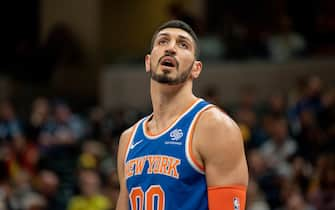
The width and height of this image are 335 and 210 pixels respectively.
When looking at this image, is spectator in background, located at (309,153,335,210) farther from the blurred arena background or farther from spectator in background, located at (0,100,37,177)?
spectator in background, located at (0,100,37,177)

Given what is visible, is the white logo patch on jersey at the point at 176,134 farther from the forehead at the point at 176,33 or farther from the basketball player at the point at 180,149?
the forehead at the point at 176,33

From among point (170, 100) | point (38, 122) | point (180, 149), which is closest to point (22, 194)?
point (38, 122)

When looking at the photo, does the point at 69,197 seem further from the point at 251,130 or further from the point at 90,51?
the point at 90,51

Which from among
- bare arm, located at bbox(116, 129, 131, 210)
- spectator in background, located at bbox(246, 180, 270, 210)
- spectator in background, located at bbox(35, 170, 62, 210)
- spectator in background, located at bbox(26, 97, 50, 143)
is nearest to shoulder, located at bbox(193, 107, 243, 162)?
bare arm, located at bbox(116, 129, 131, 210)

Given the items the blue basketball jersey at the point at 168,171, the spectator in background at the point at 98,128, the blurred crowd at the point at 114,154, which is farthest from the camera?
the spectator in background at the point at 98,128

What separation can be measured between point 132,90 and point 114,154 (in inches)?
167

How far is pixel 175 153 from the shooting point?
525 centimetres

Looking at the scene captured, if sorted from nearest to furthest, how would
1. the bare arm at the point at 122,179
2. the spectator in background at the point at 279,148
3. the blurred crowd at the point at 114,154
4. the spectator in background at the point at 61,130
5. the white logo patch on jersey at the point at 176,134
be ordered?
the white logo patch on jersey at the point at 176,134
the bare arm at the point at 122,179
the blurred crowd at the point at 114,154
the spectator in background at the point at 279,148
the spectator in background at the point at 61,130

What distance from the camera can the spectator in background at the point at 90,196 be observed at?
11281 mm

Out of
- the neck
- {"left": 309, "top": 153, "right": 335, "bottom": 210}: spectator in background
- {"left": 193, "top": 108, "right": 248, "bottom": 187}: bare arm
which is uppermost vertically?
the neck

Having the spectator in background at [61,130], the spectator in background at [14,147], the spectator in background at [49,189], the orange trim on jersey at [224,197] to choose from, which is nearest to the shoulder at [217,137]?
the orange trim on jersey at [224,197]

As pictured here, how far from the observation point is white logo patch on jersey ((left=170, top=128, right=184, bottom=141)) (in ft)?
17.4

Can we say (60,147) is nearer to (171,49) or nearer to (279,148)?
(279,148)

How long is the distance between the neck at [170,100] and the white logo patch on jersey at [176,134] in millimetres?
111
